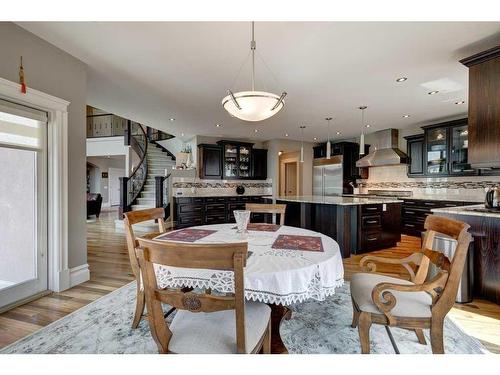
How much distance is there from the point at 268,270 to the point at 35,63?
2.90 metres

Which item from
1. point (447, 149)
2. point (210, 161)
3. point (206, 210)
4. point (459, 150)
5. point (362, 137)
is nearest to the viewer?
point (362, 137)

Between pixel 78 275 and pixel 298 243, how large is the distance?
2569mm

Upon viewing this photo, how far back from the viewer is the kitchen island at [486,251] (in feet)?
7.79

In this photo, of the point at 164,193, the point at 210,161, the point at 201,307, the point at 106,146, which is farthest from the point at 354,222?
the point at 106,146

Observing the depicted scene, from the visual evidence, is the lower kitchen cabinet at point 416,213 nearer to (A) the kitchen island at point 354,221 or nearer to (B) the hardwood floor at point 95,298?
(A) the kitchen island at point 354,221

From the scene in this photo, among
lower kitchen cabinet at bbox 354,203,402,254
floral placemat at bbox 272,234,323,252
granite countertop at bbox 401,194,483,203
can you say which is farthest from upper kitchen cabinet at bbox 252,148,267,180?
floral placemat at bbox 272,234,323,252

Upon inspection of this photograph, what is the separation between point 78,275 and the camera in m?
2.75

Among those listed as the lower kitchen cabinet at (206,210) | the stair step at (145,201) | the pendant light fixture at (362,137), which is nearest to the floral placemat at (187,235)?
the pendant light fixture at (362,137)

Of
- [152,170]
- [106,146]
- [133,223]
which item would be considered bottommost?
[133,223]

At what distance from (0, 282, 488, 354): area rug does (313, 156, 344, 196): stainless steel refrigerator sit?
5165 millimetres

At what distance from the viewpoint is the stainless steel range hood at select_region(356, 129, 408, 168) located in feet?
19.1

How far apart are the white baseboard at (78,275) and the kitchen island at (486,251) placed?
13.6ft

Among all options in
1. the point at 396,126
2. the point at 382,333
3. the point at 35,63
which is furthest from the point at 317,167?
the point at 35,63

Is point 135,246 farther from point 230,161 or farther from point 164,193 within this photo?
point 230,161
